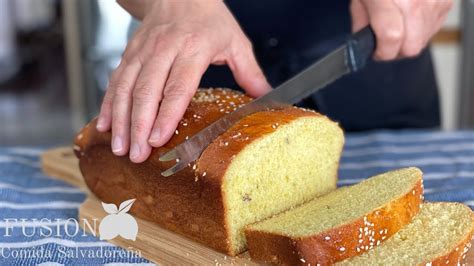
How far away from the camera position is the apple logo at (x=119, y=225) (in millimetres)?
1608

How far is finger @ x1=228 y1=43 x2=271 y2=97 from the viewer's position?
179cm

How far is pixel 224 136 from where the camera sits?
5.06 ft

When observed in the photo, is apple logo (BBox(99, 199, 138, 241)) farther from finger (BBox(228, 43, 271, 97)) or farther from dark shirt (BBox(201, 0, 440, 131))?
dark shirt (BBox(201, 0, 440, 131))

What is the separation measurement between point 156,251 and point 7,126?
141 inches

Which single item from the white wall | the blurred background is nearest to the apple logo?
the blurred background

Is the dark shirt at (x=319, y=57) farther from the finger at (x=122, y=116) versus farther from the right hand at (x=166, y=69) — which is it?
the finger at (x=122, y=116)

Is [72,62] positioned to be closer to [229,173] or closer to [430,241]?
[229,173]

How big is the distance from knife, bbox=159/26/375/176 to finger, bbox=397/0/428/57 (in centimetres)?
10

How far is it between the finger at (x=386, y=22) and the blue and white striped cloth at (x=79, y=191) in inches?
14.9

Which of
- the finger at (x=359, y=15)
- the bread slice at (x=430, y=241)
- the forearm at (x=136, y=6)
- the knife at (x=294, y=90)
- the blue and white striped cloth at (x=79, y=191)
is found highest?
the forearm at (x=136, y=6)

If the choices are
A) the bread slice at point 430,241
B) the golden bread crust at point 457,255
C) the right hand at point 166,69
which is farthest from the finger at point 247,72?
the golden bread crust at point 457,255

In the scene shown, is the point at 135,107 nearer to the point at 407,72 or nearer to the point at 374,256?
the point at 374,256

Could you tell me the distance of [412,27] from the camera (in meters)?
1.94

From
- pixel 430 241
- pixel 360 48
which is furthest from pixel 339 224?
pixel 360 48
